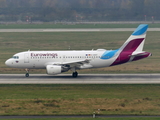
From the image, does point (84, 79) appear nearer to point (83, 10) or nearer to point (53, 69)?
point (53, 69)

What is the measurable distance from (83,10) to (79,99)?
133 metres

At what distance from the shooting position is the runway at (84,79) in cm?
4272

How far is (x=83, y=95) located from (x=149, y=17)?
125 metres

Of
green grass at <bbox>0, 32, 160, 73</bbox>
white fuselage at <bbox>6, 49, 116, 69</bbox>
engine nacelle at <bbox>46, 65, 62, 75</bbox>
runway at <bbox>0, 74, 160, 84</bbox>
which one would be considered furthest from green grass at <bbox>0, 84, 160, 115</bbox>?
green grass at <bbox>0, 32, 160, 73</bbox>

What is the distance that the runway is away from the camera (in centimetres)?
4272

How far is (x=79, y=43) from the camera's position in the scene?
86.9m

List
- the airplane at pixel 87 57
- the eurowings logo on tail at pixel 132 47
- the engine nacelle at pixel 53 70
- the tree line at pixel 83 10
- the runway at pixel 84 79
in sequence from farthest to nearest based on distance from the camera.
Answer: the tree line at pixel 83 10
the eurowings logo on tail at pixel 132 47
the airplane at pixel 87 57
the engine nacelle at pixel 53 70
the runway at pixel 84 79

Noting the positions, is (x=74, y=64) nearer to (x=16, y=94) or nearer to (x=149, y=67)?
(x=16, y=94)

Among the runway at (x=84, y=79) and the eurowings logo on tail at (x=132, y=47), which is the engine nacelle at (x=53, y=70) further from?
the eurowings logo on tail at (x=132, y=47)

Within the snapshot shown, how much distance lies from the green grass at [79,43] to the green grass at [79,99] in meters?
13.2

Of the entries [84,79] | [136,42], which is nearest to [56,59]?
[84,79]

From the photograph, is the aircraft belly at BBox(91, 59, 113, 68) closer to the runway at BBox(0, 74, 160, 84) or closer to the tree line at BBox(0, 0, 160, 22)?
the runway at BBox(0, 74, 160, 84)

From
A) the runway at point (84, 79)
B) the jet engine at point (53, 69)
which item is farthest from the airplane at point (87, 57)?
the runway at point (84, 79)

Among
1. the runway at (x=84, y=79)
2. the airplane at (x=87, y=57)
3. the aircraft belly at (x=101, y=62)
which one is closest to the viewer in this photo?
the runway at (x=84, y=79)
